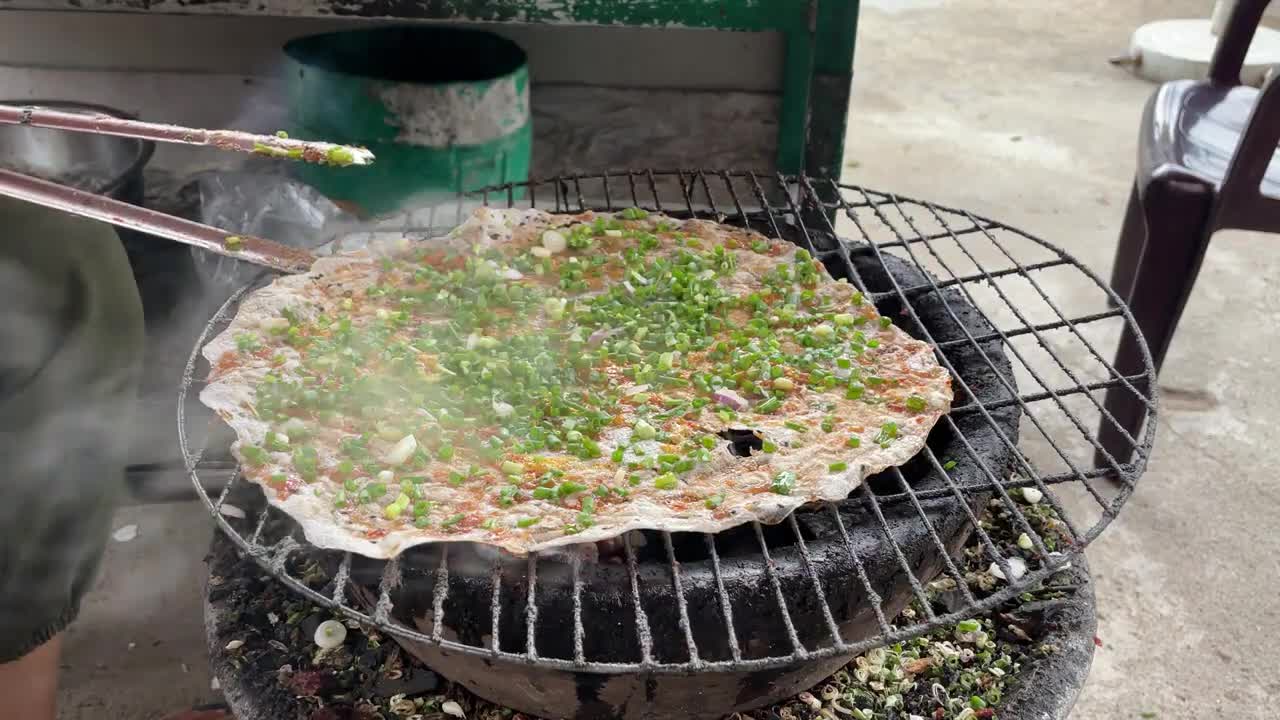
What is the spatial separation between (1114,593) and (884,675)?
181 centimetres

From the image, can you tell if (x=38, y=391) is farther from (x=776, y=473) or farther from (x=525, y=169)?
(x=525, y=169)

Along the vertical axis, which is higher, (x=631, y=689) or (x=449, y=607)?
(x=449, y=607)

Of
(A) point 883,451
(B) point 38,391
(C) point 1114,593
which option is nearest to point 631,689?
(A) point 883,451

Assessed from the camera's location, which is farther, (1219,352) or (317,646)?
(1219,352)

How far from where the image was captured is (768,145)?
5199mm

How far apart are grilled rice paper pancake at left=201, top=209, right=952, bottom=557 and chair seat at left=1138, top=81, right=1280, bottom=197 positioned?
187 centimetres

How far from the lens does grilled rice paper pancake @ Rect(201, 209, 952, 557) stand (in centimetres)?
231

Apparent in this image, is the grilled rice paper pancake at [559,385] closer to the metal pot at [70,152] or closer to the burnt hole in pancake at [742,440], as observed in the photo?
the burnt hole in pancake at [742,440]

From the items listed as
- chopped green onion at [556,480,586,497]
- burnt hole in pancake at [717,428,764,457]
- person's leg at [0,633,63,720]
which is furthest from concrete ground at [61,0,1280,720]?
chopped green onion at [556,480,586,497]

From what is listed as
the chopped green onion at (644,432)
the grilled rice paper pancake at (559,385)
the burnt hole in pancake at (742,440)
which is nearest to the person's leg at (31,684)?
the grilled rice paper pancake at (559,385)

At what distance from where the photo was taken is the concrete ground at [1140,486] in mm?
3727

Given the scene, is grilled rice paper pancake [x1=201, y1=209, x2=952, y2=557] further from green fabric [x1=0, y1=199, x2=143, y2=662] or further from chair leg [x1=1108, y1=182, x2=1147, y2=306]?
chair leg [x1=1108, y1=182, x2=1147, y2=306]

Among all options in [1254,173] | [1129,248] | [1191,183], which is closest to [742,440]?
[1191,183]

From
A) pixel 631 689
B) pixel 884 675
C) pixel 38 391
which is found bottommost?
pixel 884 675
